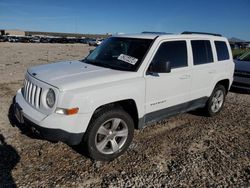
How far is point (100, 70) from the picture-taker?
411cm

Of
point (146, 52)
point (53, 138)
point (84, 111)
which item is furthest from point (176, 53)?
point (53, 138)

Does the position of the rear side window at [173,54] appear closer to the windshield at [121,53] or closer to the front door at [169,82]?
the front door at [169,82]

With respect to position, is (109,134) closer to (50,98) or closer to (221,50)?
(50,98)

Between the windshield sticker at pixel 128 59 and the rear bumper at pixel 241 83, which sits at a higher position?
the windshield sticker at pixel 128 59

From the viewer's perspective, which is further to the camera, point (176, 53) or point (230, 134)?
point (230, 134)

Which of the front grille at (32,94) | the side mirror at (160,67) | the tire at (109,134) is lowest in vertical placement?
the tire at (109,134)

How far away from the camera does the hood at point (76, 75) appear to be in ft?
11.4

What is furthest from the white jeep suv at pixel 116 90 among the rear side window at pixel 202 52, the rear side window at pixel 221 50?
the rear side window at pixel 221 50

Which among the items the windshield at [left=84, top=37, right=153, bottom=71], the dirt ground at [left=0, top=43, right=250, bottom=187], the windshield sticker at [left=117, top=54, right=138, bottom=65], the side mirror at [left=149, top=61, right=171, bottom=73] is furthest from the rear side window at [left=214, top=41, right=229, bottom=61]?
the windshield sticker at [left=117, top=54, right=138, bottom=65]

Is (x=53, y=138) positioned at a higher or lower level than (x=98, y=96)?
lower

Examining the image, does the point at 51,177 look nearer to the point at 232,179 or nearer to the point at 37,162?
the point at 37,162

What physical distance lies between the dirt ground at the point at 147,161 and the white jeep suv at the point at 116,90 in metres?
0.37

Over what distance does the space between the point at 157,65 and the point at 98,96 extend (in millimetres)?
1173

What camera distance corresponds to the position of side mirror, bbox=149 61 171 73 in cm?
397
